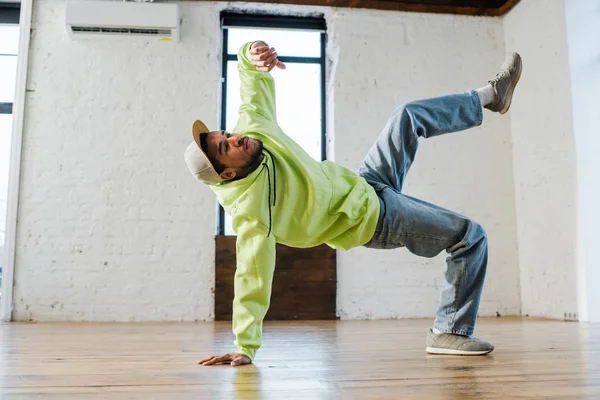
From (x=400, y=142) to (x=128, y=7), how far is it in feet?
11.8

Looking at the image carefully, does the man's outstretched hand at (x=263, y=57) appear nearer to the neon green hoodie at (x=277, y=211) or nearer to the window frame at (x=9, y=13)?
the neon green hoodie at (x=277, y=211)

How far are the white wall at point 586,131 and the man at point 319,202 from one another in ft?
7.51

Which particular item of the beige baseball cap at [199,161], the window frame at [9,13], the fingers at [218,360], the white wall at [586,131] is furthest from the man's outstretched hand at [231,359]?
the window frame at [9,13]

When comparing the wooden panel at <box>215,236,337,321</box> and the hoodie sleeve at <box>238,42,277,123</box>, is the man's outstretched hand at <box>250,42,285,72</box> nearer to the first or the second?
the hoodie sleeve at <box>238,42,277,123</box>

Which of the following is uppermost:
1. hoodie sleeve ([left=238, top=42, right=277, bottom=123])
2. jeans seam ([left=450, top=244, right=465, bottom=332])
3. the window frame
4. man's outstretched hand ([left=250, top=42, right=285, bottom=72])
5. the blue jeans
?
Answer: the window frame

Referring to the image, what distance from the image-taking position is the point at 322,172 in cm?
213

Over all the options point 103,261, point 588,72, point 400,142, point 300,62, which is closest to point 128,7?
point 300,62

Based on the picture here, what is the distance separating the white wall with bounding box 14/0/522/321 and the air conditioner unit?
15cm

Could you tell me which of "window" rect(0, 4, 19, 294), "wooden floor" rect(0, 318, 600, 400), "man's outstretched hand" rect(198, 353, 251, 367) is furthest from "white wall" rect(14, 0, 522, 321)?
"man's outstretched hand" rect(198, 353, 251, 367)

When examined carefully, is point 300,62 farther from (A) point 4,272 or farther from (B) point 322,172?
(B) point 322,172

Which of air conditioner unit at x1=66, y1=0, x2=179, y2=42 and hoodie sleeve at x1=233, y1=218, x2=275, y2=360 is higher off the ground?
air conditioner unit at x1=66, y1=0, x2=179, y2=42

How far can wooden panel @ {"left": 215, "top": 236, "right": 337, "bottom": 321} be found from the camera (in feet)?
16.2

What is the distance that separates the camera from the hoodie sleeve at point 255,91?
2340 millimetres

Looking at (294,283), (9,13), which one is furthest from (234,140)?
(9,13)
